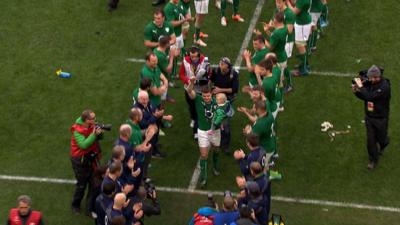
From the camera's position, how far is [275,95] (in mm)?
13156

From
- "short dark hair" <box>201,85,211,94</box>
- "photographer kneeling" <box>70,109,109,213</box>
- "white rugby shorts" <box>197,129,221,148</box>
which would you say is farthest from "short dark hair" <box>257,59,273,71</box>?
"photographer kneeling" <box>70,109,109,213</box>

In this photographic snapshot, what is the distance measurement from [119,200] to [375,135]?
5.59 m

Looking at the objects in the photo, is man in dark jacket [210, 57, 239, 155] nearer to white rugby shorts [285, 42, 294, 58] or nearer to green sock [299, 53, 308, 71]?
white rugby shorts [285, 42, 294, 58]

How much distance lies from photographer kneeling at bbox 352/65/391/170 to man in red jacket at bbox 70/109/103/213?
4.76 m

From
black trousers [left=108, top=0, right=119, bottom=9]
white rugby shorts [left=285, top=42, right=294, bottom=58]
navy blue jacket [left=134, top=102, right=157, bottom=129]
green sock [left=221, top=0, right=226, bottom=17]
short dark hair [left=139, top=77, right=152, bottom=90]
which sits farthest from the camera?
black trousers [left=108, top=0, right=119, bottom=9]

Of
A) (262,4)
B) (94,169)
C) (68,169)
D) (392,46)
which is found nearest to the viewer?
(94,169)

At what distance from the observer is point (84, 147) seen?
11656mm

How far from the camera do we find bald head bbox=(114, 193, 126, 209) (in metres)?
9.87

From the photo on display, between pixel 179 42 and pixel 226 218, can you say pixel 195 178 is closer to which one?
pixel 226 218

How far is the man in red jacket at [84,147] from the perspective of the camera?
11641 mm

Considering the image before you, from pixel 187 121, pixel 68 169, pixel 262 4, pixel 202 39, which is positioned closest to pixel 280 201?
pixel 187 121

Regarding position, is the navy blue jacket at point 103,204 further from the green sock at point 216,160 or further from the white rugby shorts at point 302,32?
the white rugby shorts at point 302,32

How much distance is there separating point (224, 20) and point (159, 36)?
129 inches

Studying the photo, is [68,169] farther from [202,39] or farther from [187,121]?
[202,39]
